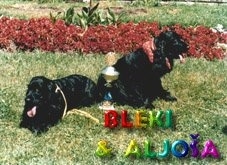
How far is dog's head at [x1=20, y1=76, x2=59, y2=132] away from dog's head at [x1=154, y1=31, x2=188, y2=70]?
5.02ft

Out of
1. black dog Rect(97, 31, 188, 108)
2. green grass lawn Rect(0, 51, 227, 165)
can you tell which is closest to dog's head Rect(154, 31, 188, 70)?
black dog Rect(97, 31, 188, 108)

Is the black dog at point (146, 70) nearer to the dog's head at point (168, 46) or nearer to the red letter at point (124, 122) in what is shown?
the dog's head at point (168, 46)

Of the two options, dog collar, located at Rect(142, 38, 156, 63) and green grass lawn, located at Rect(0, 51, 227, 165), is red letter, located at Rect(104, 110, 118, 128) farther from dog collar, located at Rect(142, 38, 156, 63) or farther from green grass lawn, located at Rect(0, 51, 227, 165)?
dog collar, located at Rect(142, 38, 156, 63)

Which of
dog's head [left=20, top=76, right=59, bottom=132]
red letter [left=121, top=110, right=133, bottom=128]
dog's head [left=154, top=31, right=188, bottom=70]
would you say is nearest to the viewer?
dog's head [left=20, top=76, right=59, bottom=132]

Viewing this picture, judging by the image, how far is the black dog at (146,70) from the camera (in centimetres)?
773

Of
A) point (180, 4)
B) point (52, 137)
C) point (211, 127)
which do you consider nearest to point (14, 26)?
point (52, 137)

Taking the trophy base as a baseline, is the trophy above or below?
above

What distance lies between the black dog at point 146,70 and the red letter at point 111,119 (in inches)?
27.4

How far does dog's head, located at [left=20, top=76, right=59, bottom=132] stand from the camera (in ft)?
23.2

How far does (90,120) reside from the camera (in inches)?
302

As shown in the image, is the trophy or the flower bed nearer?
the trophy

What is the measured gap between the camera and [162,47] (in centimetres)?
770

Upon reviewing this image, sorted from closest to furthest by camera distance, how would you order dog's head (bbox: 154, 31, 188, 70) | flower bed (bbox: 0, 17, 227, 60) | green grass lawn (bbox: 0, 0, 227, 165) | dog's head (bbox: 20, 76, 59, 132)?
green grass lawn (bbox: 0, 0, 227, 165), dog's head (bbox: 20, 76, 59, 132), dog's head (bbox: 154, 31, 188, 70), flower bed (bbox: 0, 17, 227, 60)

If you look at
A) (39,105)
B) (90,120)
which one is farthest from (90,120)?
(39,105)
